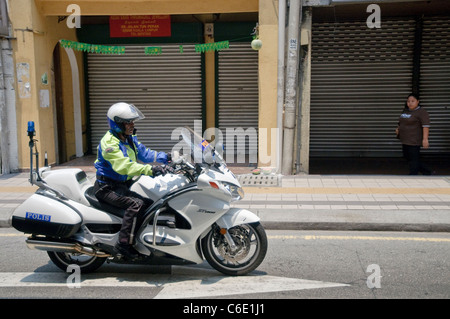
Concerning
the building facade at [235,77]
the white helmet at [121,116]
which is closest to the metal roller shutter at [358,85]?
the building facade at [235,77]

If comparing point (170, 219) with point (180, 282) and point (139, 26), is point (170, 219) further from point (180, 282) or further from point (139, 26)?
point (139, 26)

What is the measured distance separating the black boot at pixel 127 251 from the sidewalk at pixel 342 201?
255 cm

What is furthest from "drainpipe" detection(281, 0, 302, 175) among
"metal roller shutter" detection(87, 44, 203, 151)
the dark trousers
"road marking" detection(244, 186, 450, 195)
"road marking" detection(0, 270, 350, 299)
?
"road marking" detection(0, 270, 350, 299)

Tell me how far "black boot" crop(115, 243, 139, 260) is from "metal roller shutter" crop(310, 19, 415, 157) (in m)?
8.94

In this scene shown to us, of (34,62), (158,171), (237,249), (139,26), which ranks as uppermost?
(139,26)

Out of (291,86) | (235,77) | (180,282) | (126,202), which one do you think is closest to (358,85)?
(235,77)

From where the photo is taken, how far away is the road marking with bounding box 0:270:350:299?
15.7 feet

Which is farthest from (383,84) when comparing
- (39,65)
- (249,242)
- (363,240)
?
(249,242)

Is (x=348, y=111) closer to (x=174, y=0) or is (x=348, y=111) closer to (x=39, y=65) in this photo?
(x=174, y=0)

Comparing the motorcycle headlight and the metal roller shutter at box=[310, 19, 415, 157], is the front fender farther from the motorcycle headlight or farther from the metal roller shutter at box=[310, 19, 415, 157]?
the metal roller shutter at box=[310, 19, 415, 157]

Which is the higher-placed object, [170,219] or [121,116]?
[121,116]

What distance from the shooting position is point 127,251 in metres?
4.93

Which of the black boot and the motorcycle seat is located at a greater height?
the motorcycle seat

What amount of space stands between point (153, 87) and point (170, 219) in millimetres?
8466
